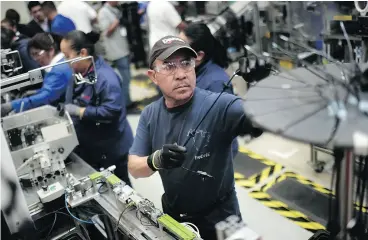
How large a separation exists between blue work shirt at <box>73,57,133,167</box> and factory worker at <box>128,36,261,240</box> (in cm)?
87

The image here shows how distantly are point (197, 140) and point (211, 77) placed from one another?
30.5 inches

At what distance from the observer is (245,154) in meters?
4.30

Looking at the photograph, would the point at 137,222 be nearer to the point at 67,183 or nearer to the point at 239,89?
the point at 67,183

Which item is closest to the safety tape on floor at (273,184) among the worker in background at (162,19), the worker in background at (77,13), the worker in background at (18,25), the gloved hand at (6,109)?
the worker in background at (162,19)

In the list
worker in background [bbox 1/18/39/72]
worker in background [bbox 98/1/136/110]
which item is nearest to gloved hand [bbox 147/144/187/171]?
worker in background [bbox 1/18/39/72]

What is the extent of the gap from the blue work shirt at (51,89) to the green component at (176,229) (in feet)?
6.44

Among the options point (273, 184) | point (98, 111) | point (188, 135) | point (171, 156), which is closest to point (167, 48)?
point (188, 135)

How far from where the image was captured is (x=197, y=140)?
5.90ft

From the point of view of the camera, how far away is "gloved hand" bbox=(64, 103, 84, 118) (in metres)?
2.83

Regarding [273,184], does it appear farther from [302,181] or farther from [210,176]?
[210,176]

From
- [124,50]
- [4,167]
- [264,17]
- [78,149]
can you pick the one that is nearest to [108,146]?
[78,149]

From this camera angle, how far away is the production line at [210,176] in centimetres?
94

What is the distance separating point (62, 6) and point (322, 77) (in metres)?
4.74

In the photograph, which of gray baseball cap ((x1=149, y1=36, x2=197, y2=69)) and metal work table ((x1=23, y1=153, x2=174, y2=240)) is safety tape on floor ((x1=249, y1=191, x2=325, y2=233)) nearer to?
metal work table ((x1=23, y1=153, x2=174, y2=240))
